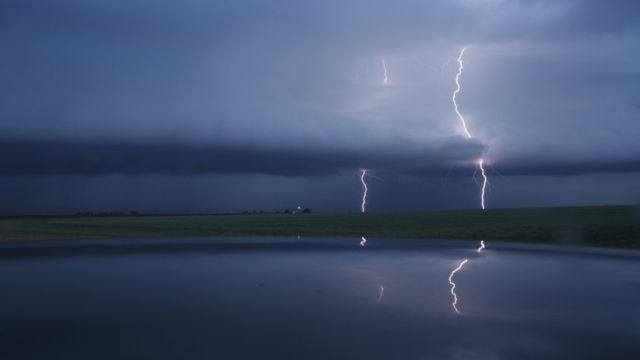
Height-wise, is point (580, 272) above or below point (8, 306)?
above

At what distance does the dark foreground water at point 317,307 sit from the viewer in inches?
360

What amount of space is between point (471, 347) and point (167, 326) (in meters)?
5.58

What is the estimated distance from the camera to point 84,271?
1897 centimetres

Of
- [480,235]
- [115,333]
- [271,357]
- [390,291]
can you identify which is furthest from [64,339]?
[480,235]

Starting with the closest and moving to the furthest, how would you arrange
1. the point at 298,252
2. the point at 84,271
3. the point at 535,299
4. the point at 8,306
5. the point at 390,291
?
the point at 8,306, the point at 535,299, the point at 390,291, the point at 84,271, the point at 298,252

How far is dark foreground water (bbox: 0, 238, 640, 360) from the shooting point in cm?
913

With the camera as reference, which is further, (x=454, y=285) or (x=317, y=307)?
(x=454, y=285)

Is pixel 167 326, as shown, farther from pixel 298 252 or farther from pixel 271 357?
pixel 298 252

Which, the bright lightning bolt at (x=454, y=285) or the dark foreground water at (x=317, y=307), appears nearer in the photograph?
the dark foreground water at (x=317, y=307)

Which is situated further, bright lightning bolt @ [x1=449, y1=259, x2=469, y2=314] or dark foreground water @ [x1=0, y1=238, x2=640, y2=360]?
bright lightning bolt @ [x1=449, y1=259, x2=469, y2=314]

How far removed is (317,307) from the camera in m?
12.6

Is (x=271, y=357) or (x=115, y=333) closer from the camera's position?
(x=271, y=357)

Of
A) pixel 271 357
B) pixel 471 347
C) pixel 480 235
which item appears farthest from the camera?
pixel 480 235

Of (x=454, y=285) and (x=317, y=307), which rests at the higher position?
(x=454, y=285)
